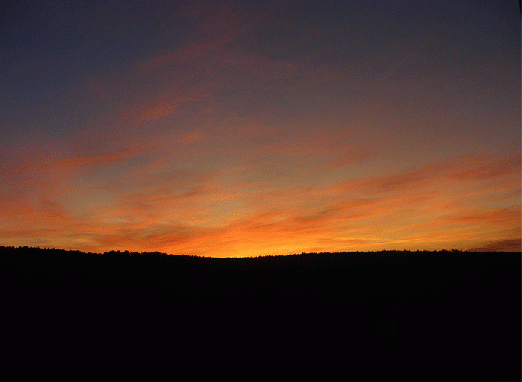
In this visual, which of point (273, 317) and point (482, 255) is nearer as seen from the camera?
point (273, 317)

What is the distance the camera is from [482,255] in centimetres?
2762

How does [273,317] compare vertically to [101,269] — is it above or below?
below

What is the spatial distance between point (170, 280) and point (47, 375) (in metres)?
9.94

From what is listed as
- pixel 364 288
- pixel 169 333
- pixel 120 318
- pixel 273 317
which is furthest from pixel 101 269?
pixel 364 288

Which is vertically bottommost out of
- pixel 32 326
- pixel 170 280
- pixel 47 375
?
pixel 47 375

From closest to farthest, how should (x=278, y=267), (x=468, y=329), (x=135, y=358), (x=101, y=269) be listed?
1. (x=135, y=358)
2. (x=468, y=329)
3. (x=101, y=269)
4. (x=278, y=267)

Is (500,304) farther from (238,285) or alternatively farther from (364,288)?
(238,285)

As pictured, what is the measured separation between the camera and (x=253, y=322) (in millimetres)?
14844

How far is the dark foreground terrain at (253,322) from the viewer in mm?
11211

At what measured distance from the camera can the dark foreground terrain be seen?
11211 mm

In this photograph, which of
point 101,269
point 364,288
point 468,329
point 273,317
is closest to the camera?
point 468,329

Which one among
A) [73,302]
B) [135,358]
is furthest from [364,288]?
[73,302]

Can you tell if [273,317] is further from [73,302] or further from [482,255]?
[482,255]

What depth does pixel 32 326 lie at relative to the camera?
13.4m
